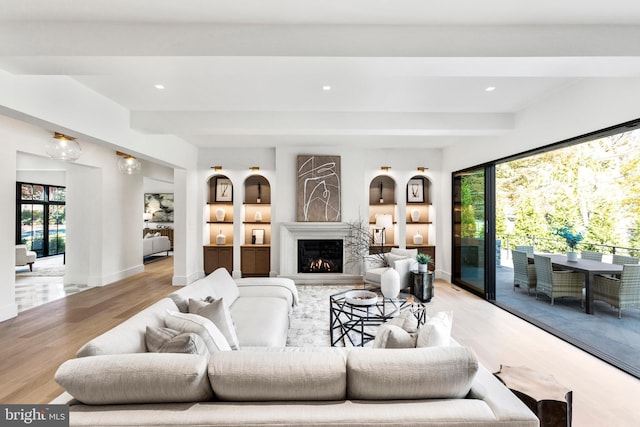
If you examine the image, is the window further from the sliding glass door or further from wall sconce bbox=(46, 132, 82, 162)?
the sliding glass door

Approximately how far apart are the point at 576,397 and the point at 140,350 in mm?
3120

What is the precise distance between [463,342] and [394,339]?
2.16 meters

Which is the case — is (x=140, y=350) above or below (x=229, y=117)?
below

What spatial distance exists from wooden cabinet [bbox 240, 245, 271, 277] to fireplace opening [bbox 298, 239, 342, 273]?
82 cm

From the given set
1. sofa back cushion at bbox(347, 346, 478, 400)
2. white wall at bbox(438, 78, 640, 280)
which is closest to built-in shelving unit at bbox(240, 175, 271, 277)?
white wall at bbox(438, 78, 640, 280)

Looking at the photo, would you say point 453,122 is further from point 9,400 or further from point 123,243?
point 123,243

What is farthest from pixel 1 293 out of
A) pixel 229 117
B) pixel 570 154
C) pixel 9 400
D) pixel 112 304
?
pixel 570 154

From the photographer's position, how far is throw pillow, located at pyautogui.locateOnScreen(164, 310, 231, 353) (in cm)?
174

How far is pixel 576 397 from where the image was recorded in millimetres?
2324

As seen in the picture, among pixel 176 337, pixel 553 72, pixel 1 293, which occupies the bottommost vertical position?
pixel 1 293

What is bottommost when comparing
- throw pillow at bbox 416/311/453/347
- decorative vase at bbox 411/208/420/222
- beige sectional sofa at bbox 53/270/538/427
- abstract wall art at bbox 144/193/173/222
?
beige sectional sofa at bbox 53/270/538/427

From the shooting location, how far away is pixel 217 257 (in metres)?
6.64

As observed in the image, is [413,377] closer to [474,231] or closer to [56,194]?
[474,231]

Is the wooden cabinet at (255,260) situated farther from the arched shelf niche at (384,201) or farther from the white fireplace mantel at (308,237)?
the arched shelf niche at (384,201)
